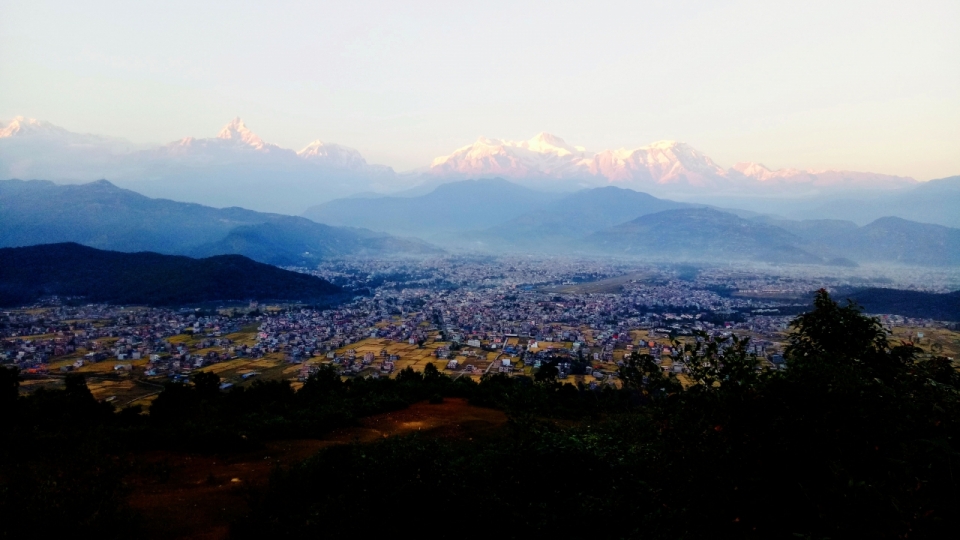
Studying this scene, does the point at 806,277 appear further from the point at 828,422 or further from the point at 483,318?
the point at 828,422

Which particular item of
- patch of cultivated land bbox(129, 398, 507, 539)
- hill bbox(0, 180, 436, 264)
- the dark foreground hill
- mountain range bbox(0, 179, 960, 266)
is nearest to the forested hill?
mountain range bbox(0, 179, 960, 266)

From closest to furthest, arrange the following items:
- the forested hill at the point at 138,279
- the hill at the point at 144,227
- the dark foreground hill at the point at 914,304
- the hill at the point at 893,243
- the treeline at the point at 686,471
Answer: the treeline at the point at 686,471
the dark foreground hill at the point at 914,304
the forested hill at the point at 138,279
the hill at the point at 144,227
the hill at the point at 893,243

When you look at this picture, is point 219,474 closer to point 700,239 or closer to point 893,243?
point 700,239

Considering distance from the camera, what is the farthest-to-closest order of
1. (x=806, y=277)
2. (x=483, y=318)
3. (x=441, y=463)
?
(x=806, y=277) < (x=483, y=318) < (x=441, y=463)

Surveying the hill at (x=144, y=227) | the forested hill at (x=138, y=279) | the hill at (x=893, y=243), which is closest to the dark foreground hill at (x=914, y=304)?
the forested hill at (x=138, y=279)

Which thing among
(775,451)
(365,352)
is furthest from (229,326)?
(775,451)

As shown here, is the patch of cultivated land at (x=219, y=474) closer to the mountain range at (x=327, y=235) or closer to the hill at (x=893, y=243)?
the mountain range at (x=327, y=235)

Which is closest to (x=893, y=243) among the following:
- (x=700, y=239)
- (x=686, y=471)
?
(x=700, y=239)
